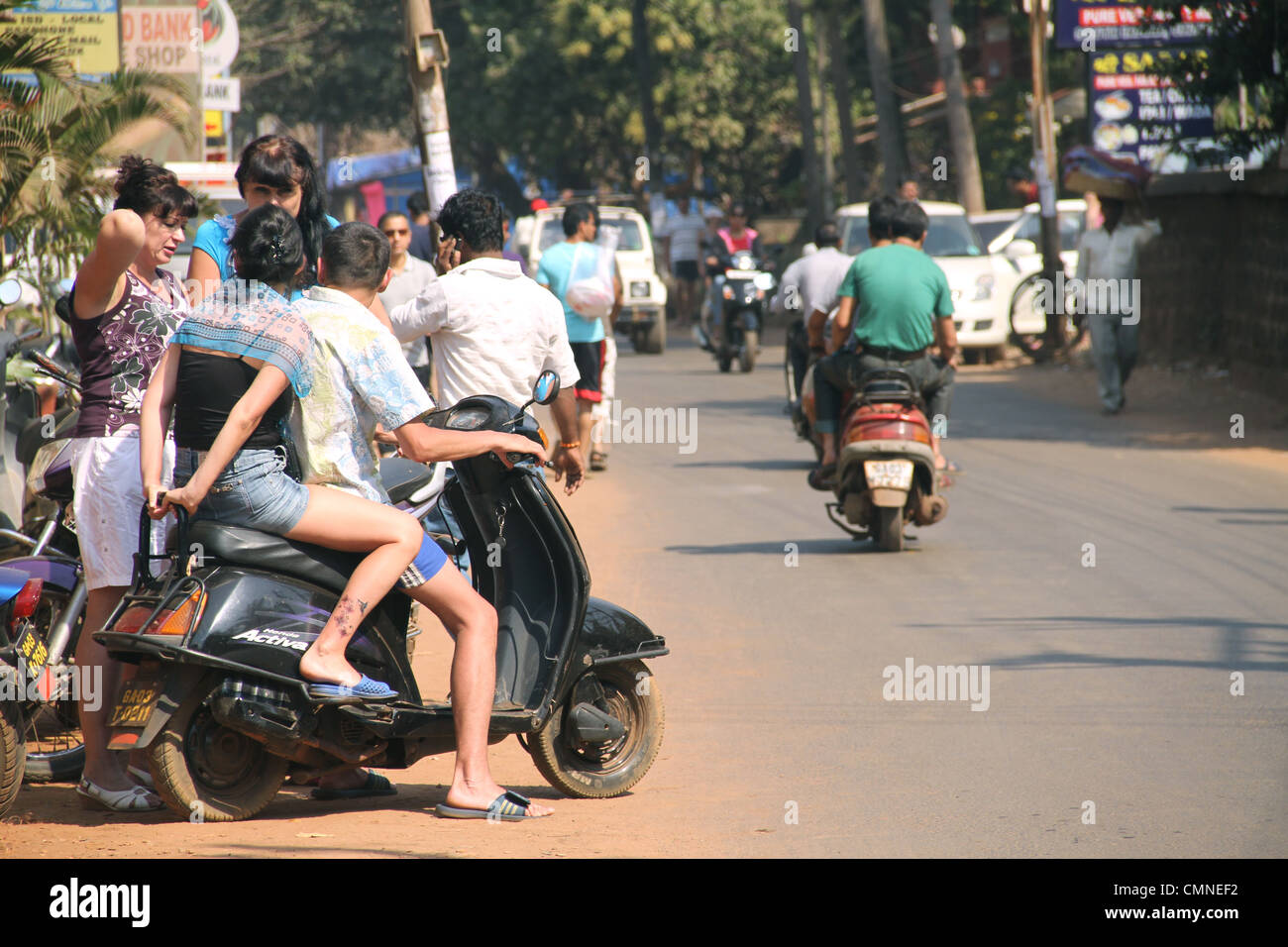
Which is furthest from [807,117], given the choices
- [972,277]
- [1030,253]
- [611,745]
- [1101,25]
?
[611,745]

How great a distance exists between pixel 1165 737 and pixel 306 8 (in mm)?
45868

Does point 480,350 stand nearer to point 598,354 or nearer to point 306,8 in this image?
point 598,354

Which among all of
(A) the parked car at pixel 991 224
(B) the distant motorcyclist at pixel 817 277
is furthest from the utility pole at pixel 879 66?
(B) the distant motorcyclist at pixel 817 277

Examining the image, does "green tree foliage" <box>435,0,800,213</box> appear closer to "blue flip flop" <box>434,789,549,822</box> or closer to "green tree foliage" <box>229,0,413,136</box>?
"green tree foliage" <box>229,0,413,136</box>

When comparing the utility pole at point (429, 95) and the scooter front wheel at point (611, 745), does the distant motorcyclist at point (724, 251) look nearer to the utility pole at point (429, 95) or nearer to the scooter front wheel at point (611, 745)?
the utility pole at point (429, 95)

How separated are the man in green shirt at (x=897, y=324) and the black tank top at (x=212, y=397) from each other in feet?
19.5

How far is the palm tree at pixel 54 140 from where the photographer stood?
932 centimetres

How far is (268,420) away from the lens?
4969 mm

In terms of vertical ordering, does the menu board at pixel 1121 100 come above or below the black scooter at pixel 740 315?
→ above

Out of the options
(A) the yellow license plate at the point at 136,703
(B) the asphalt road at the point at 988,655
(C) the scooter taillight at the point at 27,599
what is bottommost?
(B) the asphalt road at the point at 988,655

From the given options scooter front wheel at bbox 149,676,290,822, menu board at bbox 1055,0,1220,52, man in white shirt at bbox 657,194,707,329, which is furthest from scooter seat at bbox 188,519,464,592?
man in white shirt at bbox 657,194,707,329

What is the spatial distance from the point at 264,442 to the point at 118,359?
793mm

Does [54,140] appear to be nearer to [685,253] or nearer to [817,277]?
[817,277]
